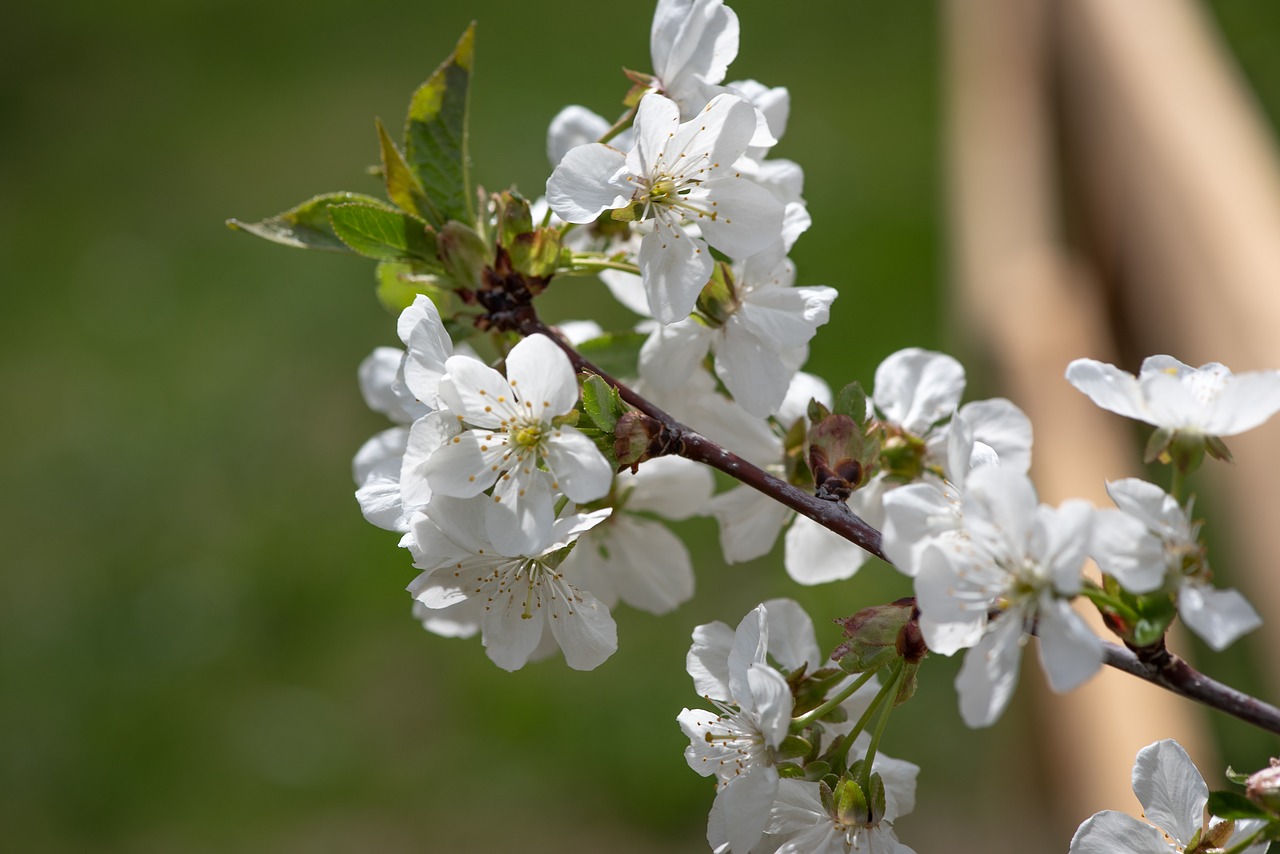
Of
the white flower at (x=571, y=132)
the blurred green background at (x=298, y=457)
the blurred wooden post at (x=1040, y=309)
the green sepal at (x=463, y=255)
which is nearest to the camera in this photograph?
the green sepal at (x=463, y=255)

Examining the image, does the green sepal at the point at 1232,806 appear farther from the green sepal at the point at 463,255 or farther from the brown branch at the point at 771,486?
the green sepal at the point at 463,255

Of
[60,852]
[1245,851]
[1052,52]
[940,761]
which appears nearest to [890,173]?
[1052,52]

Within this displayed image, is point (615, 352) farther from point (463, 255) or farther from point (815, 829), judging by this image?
point (815, 829)

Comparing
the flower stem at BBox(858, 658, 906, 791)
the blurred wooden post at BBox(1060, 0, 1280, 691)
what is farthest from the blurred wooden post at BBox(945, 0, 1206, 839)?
the flower stem at BBox(858, 658, 906, 791)

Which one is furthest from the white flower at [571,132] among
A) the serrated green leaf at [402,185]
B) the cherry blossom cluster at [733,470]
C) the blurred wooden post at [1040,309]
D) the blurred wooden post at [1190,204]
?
the blurred wooden post at [1040,309]

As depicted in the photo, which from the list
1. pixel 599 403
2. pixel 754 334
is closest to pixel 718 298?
pixel 754 334

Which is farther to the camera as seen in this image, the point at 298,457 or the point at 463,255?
the point at 298,457
